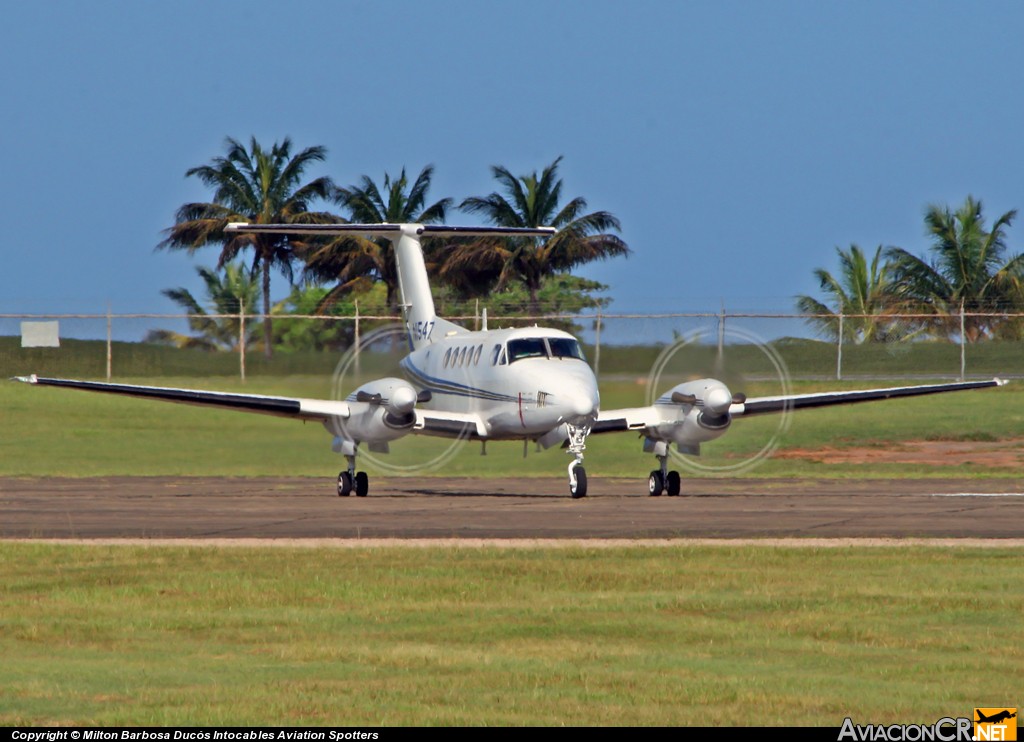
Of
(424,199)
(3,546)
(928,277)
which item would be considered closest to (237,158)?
(424,199)

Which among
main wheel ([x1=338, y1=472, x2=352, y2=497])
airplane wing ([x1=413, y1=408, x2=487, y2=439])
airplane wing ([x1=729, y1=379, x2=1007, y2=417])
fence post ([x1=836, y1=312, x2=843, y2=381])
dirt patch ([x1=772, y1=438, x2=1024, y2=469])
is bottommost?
main wheel ([x1=338, y1=472, x2=352, y2=497])

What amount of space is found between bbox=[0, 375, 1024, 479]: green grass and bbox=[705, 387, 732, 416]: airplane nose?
294 centimetres

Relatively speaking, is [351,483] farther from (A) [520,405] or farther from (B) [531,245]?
(B) [531,245]

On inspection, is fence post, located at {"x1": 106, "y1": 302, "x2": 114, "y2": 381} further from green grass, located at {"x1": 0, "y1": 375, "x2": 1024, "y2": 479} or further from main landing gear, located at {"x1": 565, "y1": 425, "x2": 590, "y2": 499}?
main landing gear, located at {"x1": 565, "y1": 425, "x2": 590, "y2": 499}

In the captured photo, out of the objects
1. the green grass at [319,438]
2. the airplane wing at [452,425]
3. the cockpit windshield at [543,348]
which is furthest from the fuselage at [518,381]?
the green grass at [319,438]

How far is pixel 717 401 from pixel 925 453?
15.3m

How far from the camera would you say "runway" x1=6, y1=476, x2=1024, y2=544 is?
2205 centimetres

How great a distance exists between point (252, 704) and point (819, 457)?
34.8m

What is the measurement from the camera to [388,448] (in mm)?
32031

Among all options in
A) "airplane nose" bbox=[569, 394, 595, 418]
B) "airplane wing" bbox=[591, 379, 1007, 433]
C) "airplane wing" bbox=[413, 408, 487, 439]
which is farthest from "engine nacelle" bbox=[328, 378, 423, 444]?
"airplane wing" bbox=[591, 379, 1007, 433]

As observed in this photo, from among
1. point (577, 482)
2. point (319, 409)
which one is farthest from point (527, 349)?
point (319, 409)

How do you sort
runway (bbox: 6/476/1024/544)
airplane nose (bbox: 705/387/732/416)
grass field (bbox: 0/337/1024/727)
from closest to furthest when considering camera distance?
grass field (bbox: 0/337/1024/727)
runway (bbox: 6/476/1024/544)
airplane nose (bbox: 705/387/732/416)

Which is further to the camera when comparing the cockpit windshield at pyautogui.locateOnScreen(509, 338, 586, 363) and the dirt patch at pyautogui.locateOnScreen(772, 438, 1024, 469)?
the dirt patch at pyautogui.locateOnScreen(772, 438, 1024, 469)

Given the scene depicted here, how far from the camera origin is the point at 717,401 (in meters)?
30.0
